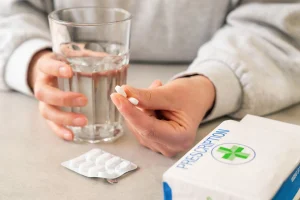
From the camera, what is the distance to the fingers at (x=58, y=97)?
50 cm

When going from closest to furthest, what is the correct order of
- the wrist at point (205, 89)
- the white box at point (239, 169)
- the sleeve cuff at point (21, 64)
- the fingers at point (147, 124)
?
the white box at point (239, 169) → the fingers at point (147, 124) → the wrist at point (205, 89) → the sleeve cuff at point (21, 64)

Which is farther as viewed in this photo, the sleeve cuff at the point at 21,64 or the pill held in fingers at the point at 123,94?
the sleeve cuff at the point at 21,64

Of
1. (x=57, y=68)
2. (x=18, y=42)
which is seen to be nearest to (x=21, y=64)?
(x=18, y=42)

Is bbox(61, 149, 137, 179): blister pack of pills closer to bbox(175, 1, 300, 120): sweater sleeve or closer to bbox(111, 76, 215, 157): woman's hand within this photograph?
bbox(111, 76, 215, 157): woman's hand

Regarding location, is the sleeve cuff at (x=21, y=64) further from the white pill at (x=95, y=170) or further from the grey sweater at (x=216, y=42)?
the white pill at (x=95, y=170)

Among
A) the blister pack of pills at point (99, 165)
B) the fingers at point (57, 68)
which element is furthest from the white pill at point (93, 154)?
the fingers at point (57, 68)

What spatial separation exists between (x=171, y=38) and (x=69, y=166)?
43 cm

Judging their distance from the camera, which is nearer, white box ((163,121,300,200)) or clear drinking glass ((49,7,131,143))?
white box ((163,121,300,200))

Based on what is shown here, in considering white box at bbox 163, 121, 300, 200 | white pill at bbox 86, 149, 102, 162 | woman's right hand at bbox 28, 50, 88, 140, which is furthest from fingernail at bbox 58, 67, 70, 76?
white box at bbox 163, 121, 300, 200

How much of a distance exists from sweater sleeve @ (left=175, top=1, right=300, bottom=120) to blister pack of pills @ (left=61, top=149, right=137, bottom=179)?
0.16 metres

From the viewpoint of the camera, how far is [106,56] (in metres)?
0.52

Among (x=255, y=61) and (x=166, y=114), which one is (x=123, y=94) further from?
(x=255, y=61)

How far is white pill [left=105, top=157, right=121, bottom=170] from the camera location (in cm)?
42

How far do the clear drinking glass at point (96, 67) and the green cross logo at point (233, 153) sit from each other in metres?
0.19
